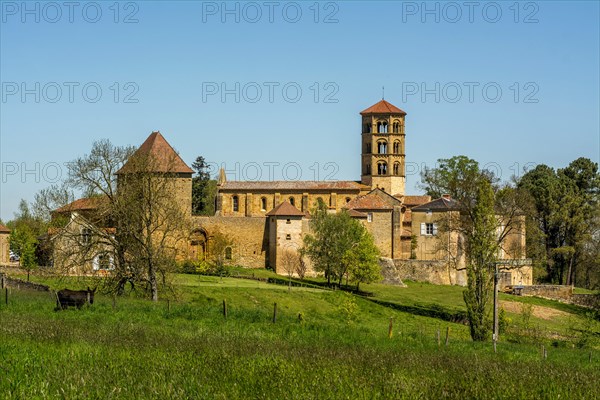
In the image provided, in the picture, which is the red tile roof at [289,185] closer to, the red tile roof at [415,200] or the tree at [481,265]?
the red tile roof at [415,200]

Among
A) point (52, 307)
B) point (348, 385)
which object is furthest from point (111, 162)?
point (348, 385)

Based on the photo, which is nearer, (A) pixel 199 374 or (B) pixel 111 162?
(A) pixel 199 374

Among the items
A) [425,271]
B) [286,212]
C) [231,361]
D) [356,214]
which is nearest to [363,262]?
[425,271]

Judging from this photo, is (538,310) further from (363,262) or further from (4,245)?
(4,245)

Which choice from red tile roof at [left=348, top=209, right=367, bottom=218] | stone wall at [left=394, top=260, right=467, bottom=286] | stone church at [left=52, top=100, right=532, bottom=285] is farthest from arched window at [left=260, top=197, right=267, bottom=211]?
stone wall at [left=394, top=260, right=467, bottom=286]

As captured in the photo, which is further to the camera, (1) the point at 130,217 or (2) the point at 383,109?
(2) the point at 383,109

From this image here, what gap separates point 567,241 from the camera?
3147 inches

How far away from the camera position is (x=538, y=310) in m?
59.4

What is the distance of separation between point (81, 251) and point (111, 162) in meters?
5.50

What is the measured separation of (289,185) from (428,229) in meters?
17.5

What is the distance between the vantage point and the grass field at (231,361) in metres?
15.0

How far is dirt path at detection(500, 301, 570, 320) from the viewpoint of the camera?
57188 mm

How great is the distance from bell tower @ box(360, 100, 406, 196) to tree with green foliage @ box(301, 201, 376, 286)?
31824mm

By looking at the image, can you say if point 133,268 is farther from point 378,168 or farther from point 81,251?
point 378,168
